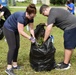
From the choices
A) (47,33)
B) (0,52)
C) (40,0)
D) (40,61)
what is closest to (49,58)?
(40,61)

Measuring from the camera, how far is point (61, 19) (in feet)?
17.8

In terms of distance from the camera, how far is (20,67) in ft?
18.9

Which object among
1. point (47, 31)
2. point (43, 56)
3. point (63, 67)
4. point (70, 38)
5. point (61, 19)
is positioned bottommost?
point (63, 67)

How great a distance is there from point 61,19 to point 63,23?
0.12 meters

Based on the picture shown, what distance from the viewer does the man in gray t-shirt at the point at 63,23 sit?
17.4 feet

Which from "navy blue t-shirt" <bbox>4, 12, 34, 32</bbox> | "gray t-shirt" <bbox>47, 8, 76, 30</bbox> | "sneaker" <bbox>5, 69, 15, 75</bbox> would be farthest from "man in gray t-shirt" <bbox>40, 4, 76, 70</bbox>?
"sneaker" <bbox>5, 69, 15, 75</bbox>

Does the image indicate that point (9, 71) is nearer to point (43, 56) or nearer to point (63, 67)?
point (43, 56)

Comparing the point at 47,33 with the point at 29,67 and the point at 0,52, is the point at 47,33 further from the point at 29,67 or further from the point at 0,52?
the point at 0,52

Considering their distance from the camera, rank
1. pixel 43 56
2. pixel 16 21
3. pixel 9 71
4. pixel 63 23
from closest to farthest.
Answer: pixel 16 21, pixel 9 71, pixel 43 56, pixel 63 23

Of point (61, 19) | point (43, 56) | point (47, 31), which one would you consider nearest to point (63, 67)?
point (43, 56)

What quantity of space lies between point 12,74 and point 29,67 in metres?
0.71

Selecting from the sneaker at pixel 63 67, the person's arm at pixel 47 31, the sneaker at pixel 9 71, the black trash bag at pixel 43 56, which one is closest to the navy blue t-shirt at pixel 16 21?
the person's arm at pixel 47 31

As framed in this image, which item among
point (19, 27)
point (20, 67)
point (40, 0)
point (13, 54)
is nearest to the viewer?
point (19, 27)

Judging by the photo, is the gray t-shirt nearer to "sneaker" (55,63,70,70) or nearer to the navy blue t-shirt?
the navy blue t-shirt
